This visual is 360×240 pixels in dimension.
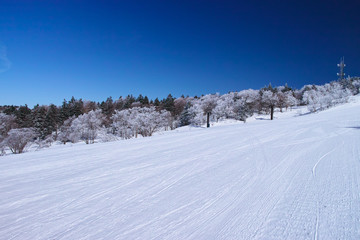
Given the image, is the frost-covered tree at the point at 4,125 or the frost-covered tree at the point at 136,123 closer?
the frost-covered tree at the point at 4,125

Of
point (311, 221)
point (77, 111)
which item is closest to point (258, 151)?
point (311, 221)

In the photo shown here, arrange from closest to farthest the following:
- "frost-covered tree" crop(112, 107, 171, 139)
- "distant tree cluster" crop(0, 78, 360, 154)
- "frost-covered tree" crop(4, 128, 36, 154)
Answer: "frost-covered tree" crop(4, 128, 36, 154) → "distant tree cluster" crop(0, 78, 360, 154) → "frost-covered tree" crop(112, 107, 171, 139)

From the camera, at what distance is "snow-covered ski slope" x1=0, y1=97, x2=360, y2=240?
5.68 ft

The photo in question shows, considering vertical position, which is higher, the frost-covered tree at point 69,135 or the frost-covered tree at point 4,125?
the frost-covered tree at point 4,125

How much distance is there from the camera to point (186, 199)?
232cm

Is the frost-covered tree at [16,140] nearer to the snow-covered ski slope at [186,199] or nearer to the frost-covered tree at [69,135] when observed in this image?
the frost-covered tree at [69,135]

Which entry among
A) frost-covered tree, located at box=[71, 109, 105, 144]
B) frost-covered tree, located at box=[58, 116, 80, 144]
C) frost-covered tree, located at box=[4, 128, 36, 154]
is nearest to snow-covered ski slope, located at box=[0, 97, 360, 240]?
frost-covered tree, located at box=[4, 128, 36, 154]

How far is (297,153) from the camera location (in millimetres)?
4367

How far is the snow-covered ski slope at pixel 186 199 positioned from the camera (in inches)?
68.1

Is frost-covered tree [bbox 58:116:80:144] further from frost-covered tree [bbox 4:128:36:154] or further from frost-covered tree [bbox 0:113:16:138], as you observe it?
frost-covered tree [bbox 4:128:36:154]

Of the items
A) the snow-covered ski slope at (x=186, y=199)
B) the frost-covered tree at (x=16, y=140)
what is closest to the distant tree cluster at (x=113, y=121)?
the frost-covered tree at (x=16, y=140)

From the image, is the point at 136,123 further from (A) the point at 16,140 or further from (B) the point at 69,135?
(A) the point at 16,140

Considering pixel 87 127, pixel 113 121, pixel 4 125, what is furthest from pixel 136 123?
pixel 4 125

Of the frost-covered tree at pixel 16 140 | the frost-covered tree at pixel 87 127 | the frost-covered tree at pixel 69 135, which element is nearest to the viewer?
the frost-covered tree at pixel 16 140
